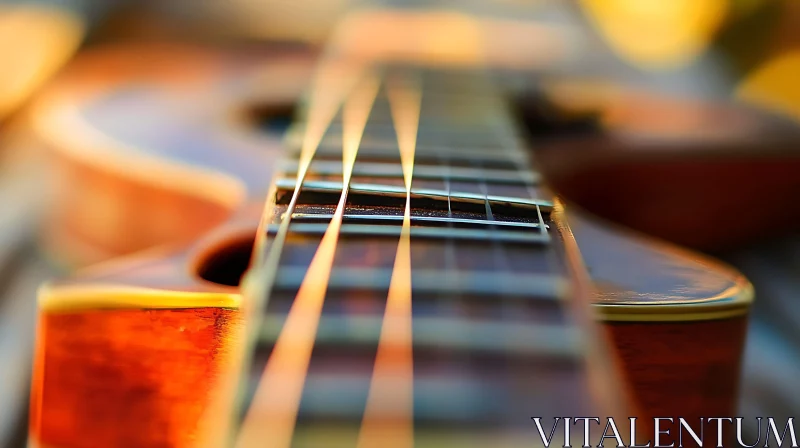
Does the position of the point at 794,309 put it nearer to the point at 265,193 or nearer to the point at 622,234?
the point at 622,234

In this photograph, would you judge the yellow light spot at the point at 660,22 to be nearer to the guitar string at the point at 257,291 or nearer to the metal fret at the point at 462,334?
the guitar string at the point at 257,291

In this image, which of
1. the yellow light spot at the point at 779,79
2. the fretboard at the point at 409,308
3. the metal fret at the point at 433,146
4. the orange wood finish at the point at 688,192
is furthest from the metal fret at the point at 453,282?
the yellow light spot at the point at 779,79

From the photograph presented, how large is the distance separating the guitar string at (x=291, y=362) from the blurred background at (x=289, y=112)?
0.23 metres

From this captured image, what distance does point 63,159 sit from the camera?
0.62 metres

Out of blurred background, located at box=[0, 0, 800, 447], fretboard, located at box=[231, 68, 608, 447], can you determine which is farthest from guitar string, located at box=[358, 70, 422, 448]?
blurred background, located at box=[0, 0, 800, 447]

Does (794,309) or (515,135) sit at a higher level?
(515,135)

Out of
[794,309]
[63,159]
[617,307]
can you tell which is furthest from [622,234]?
[63,159]

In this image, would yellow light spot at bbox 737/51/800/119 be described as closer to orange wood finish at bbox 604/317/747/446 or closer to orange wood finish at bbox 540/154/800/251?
orange wood finish at bbox 540/154/800/251

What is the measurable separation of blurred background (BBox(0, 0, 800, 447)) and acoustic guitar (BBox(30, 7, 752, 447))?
176mm

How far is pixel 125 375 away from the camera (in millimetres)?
304

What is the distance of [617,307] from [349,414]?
134 millimetres

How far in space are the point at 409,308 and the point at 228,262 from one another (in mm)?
137

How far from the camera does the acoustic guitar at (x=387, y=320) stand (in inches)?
8.8

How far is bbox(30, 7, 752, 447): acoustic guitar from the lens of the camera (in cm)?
22
